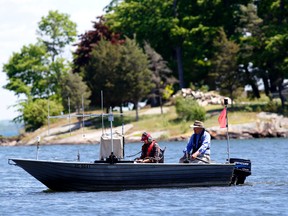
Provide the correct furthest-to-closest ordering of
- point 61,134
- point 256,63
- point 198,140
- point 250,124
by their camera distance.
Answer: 1. point 61,134
2. point 256,63
3. point 250,124
4. point 198,140

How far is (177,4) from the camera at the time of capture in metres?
94.9

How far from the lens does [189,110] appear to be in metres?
79.4

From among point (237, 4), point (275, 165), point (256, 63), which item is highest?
point (237, 4)

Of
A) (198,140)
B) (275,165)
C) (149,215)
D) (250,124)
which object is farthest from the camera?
(250,124)

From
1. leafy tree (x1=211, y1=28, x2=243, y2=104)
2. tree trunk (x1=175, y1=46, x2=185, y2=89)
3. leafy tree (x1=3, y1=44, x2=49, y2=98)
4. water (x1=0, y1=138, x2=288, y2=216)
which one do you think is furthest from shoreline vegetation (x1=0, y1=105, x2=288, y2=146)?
water (x1=0, y1=138, x2=288, y2=216)

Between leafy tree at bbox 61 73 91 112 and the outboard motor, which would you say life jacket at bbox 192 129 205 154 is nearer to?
the outboard motor

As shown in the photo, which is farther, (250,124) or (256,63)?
(256,63)

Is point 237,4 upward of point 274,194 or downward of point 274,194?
upward

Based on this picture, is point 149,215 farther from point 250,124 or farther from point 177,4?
point 177,4

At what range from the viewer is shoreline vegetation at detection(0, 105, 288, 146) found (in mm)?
73750

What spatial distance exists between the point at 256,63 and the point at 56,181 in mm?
50120

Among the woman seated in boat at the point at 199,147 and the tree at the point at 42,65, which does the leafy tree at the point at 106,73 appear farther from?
the woman seated in boat at the point at 199,147

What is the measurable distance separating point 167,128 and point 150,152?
47.0 meters

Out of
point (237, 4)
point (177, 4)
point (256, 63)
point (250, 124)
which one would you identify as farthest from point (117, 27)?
point (250, 124)
